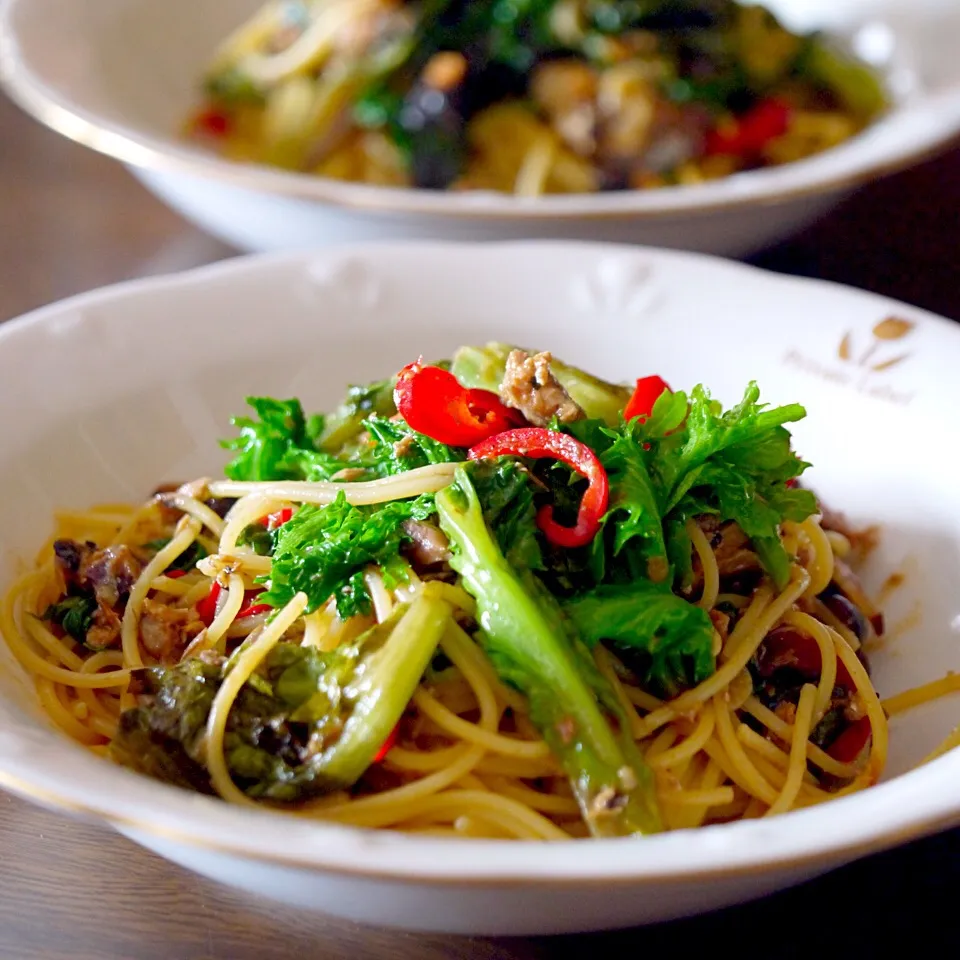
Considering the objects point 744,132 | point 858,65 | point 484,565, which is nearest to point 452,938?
point 484,565

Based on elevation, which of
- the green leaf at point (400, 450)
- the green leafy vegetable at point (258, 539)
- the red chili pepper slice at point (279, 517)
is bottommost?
the green leafy vegetable at point (258, 539)

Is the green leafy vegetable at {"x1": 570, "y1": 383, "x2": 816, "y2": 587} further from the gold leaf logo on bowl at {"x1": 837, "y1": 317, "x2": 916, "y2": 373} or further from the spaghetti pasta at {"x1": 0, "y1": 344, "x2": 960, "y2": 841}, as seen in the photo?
the gold leaf logo on bowl at {"x1": 837, "y1": 317, "x2": 916, "y2": 373}

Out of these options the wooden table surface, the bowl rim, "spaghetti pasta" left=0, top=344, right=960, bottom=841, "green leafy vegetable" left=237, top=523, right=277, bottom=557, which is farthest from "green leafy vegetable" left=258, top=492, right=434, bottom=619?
the bowl rim

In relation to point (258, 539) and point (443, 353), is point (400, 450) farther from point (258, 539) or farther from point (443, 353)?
point (443, 353)

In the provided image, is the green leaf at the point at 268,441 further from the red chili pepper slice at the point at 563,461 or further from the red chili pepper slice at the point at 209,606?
the red chili pepper slice at the point at 563,461

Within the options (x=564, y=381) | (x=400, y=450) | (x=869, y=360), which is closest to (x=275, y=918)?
(x=400, y=450)

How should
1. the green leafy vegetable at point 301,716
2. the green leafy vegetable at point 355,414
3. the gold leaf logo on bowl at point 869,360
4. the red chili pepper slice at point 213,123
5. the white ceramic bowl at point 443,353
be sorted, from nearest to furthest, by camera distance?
the white ceramic bowl at point 443,353 < the green leafy vegetable at point 301,716 < the green leafy vegetable at point 355,414 < the gold leaf logo on bowl at point 869,360 < the red chili pepper slice at point 213,123

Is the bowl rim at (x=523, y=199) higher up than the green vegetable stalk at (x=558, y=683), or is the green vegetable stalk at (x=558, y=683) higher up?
the bowl rim at (x=523, y=199)

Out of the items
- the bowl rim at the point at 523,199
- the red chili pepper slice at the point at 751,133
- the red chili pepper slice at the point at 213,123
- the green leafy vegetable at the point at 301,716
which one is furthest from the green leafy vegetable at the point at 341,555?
the red chili pepper slice at the point at 213,123
